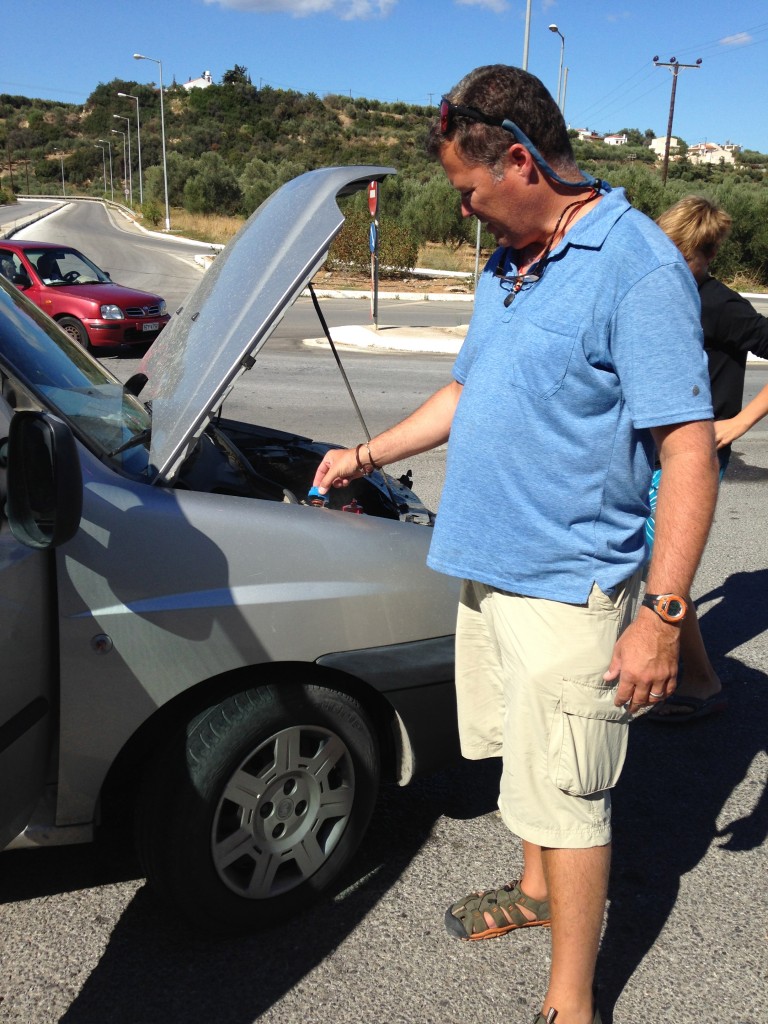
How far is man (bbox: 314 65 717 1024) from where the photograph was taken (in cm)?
175

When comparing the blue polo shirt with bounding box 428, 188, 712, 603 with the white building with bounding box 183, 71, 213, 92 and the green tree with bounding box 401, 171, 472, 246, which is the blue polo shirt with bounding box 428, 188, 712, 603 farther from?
the white building with bounding box 183, 71, 213, 92

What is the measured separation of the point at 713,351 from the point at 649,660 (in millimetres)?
2017

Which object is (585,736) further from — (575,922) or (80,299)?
(80,299)

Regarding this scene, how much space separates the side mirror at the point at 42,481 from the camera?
174 cm

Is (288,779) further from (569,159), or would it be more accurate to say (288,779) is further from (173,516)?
(569,159)

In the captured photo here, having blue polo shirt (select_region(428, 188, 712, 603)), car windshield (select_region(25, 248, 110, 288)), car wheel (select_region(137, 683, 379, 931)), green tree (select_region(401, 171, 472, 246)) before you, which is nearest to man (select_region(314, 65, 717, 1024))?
blue polo shirt (select_region(428, 188, 712, 603))

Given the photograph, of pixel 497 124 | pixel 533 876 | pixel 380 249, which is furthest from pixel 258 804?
pixel 380 249

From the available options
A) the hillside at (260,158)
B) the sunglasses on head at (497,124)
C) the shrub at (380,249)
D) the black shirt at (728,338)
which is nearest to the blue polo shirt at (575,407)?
the sunglasses on head at (497,124)

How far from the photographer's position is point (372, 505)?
3.07 m

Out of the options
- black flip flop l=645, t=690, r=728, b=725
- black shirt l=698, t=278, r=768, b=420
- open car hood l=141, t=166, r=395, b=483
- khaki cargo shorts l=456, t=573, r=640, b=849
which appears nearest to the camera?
khaki cargo shorts l=456, t=573, r=640, b=849

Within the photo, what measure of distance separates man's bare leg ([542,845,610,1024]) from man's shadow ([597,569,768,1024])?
0.22 metres

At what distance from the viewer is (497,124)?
1.81m

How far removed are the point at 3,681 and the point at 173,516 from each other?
19.6 inches

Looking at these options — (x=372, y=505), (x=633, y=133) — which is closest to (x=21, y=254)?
(x=372, y=505)
